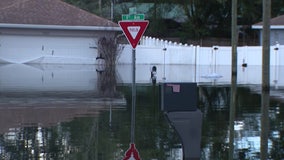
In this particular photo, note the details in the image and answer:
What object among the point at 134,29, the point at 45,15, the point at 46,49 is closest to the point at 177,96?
the point at 134,29

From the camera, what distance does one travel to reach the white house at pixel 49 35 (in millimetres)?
39562

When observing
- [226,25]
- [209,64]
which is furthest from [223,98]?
[226,25]

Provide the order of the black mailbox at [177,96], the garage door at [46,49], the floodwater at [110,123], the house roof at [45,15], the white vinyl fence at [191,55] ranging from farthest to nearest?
the garage door at [46,49]
the house roof at [45,15]
the white vinyl fence at [191,55]
the floodwater at [110,123]
the black mailbox at [177,96]

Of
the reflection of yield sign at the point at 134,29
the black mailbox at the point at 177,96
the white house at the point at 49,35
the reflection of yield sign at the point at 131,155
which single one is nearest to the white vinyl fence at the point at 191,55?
the white house at the point at 49,35

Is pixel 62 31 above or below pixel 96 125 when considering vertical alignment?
above

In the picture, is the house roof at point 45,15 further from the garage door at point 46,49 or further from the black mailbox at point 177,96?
the black mailbox at point 177,96

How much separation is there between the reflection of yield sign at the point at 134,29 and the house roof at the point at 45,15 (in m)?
29.6

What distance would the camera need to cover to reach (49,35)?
40188 millimetres

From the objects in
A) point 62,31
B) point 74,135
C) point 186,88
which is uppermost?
point 62,31

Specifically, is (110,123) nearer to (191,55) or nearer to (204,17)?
(191,55)

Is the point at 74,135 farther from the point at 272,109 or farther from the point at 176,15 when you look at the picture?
the point at 176,15

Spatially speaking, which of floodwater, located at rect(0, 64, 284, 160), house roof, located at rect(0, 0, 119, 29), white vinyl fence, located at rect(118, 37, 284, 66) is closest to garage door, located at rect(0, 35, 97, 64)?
house roof, located at rect(0, 0, 119, 29)

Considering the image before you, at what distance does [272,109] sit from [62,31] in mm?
25643

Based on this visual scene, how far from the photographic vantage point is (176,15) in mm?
58969
